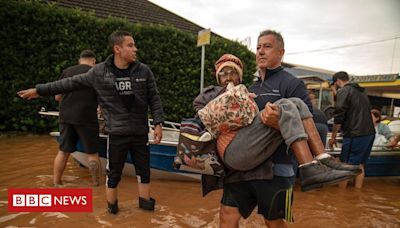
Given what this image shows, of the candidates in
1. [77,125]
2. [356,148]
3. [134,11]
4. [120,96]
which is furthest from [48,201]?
[134,11]

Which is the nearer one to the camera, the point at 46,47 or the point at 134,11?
the point at 46,47

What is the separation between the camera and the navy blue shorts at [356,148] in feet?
16.4

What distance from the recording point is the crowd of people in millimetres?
1923

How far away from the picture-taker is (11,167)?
17.4ft

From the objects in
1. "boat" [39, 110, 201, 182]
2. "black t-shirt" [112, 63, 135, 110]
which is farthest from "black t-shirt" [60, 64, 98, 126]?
"black t-shirt" [112, 63, 135, 110]

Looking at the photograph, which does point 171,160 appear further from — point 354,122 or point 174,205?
point 354,122

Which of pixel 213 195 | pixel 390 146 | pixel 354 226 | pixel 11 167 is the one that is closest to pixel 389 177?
pixel 390 146

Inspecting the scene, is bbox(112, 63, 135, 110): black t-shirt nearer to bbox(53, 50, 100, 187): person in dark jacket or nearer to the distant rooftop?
bbox(53, 50, 100, 187): person in dark jacket

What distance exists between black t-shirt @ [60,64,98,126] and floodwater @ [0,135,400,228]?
104cm

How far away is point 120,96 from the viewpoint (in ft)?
11.2

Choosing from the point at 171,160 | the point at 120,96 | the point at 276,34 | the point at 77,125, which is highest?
the point at 276,34

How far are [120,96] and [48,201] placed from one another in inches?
67.5

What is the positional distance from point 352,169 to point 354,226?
7.61 ft

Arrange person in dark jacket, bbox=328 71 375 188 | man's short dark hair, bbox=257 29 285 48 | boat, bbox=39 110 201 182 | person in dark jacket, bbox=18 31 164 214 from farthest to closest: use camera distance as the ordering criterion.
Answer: person in dark jacket, bbox=328 71 375 188 → boat, bbox=39 110 201 182 → person in dark jacket, bbox=18 31 164 214 → man's short dark hair, bbox=257 29 285 48
